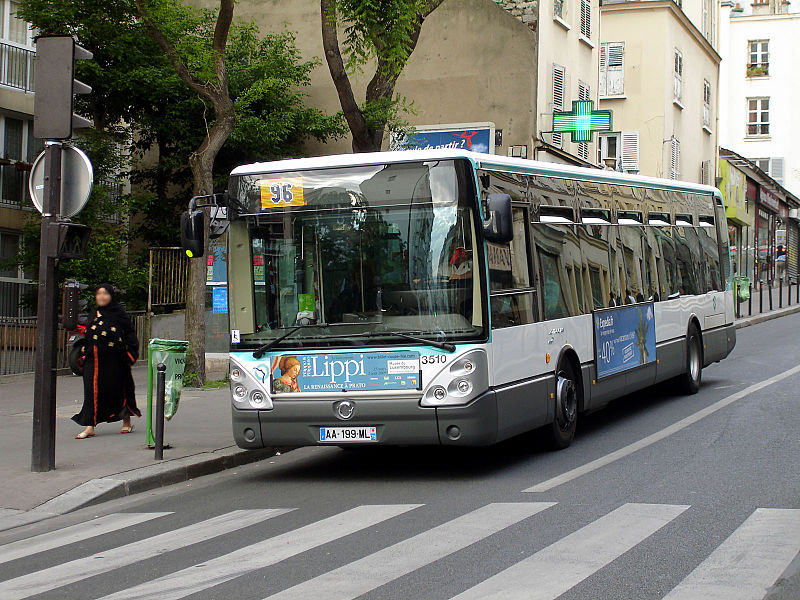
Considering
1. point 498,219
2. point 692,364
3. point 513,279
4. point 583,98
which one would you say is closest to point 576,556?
point 498,219

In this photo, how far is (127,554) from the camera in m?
7.06

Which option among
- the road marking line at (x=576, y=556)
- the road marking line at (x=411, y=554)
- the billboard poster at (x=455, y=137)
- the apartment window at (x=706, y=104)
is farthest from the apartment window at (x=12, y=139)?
the apartment window at (x=706, y=104)

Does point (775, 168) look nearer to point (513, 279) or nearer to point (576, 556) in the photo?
point (513, 279)

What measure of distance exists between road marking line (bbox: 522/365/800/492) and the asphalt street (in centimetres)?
5

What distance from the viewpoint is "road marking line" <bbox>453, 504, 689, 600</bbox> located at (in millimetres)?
5633

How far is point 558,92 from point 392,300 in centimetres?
1919

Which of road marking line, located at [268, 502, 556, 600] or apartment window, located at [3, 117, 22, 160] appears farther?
apartment window, located at [3, 117, 22, 160]

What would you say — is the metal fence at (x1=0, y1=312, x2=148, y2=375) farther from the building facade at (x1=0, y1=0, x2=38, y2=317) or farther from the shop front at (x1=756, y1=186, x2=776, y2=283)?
the shop front at (x1=756, y1=186, x2=776, y2=283)

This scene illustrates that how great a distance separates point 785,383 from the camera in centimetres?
1570

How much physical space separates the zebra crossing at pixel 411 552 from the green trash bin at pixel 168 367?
2.72 meters

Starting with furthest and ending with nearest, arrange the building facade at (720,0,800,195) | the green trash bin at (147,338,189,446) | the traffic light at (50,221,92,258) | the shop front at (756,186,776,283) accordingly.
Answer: the building facade at (720,0,800,195) → the shop front at (756,186,776,283) → the green trash bin at (147,338,189,446) → the traffic light at (50,221,92,258)

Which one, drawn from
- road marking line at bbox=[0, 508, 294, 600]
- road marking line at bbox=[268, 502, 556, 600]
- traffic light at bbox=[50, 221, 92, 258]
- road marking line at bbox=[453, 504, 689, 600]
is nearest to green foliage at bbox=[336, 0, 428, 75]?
traffic light at bbox=[50, 221, 92, 258]

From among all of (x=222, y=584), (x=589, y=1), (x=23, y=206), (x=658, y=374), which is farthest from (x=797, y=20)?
(x=222, y=584)

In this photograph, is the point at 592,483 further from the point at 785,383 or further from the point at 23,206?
the point at 23,206
